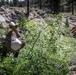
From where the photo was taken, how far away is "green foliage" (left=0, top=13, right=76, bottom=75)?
6750 millimetres

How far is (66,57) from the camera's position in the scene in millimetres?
7773

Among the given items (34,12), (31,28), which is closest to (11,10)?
(34,12)

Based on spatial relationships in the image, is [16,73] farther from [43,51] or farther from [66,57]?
[66,57]

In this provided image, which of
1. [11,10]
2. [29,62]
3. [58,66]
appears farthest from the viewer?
[11,10]

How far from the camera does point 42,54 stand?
748 cm

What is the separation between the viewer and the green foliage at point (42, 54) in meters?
6.75

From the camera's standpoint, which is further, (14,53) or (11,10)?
(11,10)

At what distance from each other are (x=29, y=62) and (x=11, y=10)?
96.8ft

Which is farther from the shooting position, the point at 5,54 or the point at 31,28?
the point at 31,28

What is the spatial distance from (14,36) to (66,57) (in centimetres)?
143

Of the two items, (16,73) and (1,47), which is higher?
(1,47)

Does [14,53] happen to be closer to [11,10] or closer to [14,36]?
[14,36]

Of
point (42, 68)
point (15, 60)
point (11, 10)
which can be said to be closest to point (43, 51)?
point (42, 68)

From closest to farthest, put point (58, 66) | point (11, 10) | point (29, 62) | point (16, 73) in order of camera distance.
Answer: point (16, 73) < point (29, 62) < point (58, 66) < point (11, 10)
